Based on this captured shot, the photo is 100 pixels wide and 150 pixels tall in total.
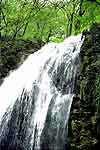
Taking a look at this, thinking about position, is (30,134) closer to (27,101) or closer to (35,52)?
(27,101)

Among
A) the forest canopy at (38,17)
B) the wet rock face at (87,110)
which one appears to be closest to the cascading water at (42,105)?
the wet rock face at (87,110)

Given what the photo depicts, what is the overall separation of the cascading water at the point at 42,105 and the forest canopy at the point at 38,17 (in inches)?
286

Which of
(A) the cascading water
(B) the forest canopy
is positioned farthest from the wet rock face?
(B) the forest canopy

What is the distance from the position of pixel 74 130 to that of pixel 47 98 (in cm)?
275

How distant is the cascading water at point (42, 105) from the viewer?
1631 cm

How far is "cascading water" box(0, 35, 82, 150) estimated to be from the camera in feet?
53.5

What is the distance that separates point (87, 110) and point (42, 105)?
2738 mm

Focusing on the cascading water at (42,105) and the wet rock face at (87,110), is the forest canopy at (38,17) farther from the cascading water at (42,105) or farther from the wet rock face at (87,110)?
the wet rock face at (87,110)

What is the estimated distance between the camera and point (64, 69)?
18.3 metres

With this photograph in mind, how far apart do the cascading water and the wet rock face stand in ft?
1.50

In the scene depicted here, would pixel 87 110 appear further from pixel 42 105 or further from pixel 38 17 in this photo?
pixel 38 17

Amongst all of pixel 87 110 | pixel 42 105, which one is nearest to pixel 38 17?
pixel 42 105

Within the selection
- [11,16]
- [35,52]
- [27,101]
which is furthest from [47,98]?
[11,16]

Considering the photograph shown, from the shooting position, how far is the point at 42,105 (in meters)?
17.6
